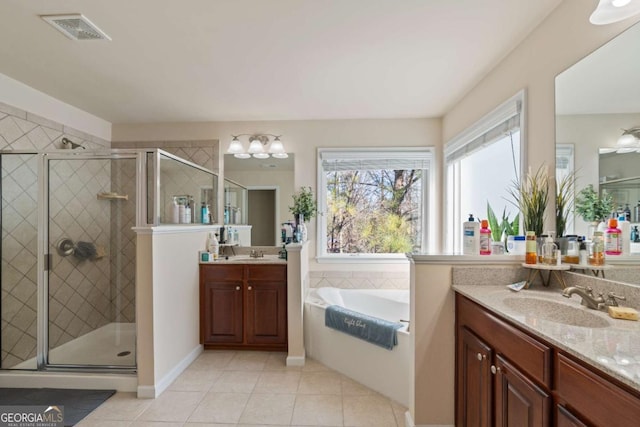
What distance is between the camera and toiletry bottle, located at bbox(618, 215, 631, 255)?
4.33ft

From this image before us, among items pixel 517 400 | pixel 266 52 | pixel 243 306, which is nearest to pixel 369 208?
pixel 243 306

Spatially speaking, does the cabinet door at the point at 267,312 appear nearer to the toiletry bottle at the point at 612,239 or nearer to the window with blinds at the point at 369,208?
the window with blinds at the point at 369,208

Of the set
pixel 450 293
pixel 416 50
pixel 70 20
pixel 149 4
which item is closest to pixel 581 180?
pixel 450 293

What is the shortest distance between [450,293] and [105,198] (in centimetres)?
315

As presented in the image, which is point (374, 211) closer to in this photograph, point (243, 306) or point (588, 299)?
point (243, 306)

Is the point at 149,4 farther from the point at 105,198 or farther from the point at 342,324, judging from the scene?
the point at 342,324

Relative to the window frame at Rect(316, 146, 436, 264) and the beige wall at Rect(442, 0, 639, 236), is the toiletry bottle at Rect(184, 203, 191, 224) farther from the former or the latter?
the beige wall at Rect(442, 0, 639, 236)

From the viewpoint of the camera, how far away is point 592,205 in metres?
1.45

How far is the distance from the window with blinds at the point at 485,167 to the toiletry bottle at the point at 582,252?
631 millimetres

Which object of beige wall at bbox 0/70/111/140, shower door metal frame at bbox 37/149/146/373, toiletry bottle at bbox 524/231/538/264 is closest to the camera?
toiletry bottle at bbox 524/231/538/264

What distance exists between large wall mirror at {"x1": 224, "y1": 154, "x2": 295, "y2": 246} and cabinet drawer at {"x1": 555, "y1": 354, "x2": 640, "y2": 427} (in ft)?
9.05

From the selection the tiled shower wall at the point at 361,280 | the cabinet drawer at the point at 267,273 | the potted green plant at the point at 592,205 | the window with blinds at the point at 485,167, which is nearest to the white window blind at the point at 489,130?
the window with blinds at the point at 485,167

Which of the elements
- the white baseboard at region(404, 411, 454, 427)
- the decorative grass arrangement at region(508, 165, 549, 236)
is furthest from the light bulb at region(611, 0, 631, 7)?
the white baseboard at region(404, 411, 454, 427)

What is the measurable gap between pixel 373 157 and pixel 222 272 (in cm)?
207
